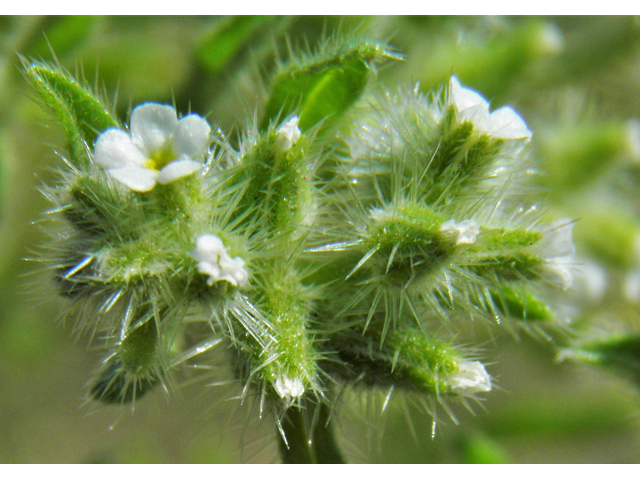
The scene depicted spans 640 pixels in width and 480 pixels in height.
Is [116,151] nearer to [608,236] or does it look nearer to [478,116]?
[478,116]

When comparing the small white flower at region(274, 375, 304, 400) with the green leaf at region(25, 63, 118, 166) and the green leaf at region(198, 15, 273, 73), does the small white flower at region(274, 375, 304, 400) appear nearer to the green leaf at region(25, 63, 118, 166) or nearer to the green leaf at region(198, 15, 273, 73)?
the green leaf at region(25, 63, 118, 166)

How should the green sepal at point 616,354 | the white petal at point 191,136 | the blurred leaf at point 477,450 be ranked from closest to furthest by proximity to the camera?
the white petal at point 191,136 → the green sepal at point 616,354 → the blurred leaf at point 477,450

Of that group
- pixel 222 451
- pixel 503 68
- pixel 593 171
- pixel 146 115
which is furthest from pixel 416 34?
pixel 222 451

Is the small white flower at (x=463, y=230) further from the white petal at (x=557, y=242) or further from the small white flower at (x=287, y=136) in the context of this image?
the small white flower at (x=287, y=136)

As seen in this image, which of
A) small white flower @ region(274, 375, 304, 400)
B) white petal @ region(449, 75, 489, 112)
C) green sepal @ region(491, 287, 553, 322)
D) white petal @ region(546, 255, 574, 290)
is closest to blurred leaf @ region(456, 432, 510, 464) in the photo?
green sepal @ region(491, 287, 553, 322)

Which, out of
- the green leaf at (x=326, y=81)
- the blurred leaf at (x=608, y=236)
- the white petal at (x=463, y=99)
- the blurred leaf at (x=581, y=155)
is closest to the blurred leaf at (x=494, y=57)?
the blurred leaf at (x=581, y=155)

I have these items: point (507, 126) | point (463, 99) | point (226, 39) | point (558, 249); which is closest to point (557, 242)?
point (558, 249)

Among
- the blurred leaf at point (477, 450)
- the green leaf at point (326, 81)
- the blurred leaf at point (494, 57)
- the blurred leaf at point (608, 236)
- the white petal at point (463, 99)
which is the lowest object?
the blurred leaf at point (477, 450)
